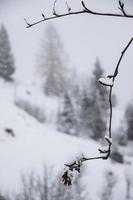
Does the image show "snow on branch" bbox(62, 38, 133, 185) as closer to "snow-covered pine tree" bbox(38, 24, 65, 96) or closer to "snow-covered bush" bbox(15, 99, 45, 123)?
"snow-covered bush" bbox(15, 99, 45, 123)

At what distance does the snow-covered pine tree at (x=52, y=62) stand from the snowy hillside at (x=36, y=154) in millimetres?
11903

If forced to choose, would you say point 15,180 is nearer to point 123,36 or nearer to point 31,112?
point 31,112

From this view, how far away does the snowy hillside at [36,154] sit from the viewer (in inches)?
803

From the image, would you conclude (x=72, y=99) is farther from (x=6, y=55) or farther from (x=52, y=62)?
(x=6, y=55)

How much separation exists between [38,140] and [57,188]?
6.46m

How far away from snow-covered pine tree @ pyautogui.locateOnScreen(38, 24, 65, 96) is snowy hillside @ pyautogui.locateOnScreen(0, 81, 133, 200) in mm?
11903

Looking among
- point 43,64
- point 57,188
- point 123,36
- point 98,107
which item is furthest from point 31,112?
point 123,36

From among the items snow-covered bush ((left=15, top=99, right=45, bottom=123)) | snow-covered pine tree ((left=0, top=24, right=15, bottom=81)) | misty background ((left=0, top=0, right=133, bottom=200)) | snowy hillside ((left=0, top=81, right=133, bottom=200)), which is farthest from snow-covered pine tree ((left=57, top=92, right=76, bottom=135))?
snowy hillside ((left=0, top=81, right=133, bottom=200))

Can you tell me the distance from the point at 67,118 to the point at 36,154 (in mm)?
10567

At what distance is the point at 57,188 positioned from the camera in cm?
1802

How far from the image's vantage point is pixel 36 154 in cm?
2256

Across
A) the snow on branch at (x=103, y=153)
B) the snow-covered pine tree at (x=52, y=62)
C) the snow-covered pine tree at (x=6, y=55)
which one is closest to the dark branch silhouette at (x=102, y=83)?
the snow on branch at (x=103, y=153)

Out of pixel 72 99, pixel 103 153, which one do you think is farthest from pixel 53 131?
pixel 103 153

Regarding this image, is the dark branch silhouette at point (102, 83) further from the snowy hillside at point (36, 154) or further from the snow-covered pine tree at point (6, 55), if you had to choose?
the snow-covered pine tree at point (6, 55)
